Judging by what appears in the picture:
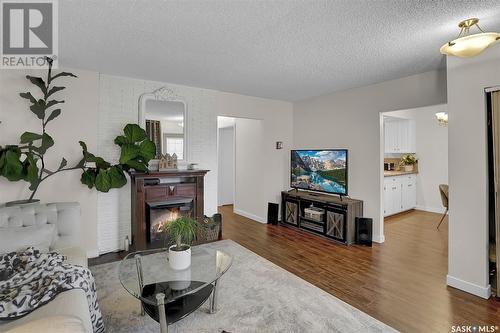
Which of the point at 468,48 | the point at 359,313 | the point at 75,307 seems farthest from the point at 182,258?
the point at 468,48

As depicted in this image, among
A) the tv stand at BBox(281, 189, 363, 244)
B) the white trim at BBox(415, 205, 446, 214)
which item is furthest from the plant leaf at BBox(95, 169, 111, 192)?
the white trim at BBox(415, 205, 446, 214)

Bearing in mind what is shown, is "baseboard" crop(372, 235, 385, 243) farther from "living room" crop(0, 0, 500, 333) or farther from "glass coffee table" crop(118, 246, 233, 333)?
"glass coffee table" crop(118, 246, 233, 333)

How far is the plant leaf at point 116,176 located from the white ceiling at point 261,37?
1.29 m

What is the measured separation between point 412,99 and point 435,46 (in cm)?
107

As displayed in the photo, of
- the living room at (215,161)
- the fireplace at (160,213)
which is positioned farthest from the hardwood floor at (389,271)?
the fireplace at (160,213)

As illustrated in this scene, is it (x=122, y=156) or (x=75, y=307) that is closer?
(x=75, y=307)

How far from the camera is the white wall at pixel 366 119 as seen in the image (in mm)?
3436

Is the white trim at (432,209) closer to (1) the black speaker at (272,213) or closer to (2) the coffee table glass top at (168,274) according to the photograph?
(1) the black speaker at (272,213)

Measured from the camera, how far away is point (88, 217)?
3.35 m

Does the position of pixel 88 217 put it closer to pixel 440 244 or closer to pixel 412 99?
pixel 412 99

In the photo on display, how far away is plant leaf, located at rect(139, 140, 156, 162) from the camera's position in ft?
10.8

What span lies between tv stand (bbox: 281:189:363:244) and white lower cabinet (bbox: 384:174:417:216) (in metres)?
1.68

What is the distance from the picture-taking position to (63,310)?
136 centimetres

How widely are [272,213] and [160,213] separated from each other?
222 centimetres
